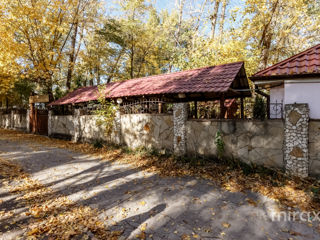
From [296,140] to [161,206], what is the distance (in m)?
3.96

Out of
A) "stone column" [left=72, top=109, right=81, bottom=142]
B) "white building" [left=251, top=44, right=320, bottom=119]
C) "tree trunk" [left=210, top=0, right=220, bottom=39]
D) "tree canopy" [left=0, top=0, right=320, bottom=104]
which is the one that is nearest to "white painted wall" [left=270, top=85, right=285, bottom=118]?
"white building" [left=251, top=44, right=320, bottom=119]

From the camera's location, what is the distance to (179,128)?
23.9 feet

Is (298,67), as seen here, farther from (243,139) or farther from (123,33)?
(123,33)

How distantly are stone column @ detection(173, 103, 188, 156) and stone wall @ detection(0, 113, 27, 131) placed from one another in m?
16.6

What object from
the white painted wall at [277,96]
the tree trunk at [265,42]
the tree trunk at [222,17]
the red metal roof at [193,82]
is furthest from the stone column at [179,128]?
the tree trunk at [222,17]

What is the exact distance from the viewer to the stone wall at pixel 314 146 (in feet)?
16.3

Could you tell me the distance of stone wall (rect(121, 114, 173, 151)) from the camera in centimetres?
771

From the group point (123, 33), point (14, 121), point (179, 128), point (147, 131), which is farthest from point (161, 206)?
point (14, 121)

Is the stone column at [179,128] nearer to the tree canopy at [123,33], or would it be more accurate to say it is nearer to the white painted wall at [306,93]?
the white painted wall at [306,93]

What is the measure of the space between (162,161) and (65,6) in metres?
13.7

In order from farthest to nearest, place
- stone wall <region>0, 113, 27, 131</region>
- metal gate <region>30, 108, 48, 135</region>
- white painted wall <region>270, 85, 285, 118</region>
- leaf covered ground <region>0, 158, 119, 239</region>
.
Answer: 1. stone wall <region>0, 113, 27, 131</region>
2. metal gate <region>30, 108, 48, 135</region>
3. white painted wall <region>270, 85, 285, 118</region>
4. leaf covered ground <region>0, 158, 119, 239</region>

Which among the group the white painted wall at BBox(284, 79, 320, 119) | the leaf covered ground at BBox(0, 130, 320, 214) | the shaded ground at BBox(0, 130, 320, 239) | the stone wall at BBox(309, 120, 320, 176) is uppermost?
the white painted wall at BBox(284, 79, 320, 119)

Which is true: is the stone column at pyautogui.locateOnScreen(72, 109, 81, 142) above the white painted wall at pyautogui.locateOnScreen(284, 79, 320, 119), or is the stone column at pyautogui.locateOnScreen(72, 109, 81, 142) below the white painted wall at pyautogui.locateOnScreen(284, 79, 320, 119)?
below

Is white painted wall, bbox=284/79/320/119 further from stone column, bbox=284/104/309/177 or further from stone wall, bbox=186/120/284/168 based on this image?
stone wall, bbox=186/120/284/168
